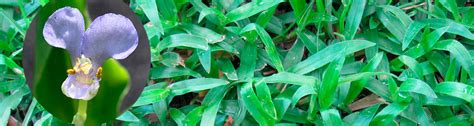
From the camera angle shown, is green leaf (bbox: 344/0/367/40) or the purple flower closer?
the purple flower

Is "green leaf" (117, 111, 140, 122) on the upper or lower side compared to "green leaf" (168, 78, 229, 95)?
lower

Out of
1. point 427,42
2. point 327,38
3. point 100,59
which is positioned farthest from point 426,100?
point 100,59

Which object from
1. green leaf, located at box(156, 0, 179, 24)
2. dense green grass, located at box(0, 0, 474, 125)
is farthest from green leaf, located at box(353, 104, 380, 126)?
green leaf, located at box(156, 0, 179, 24)

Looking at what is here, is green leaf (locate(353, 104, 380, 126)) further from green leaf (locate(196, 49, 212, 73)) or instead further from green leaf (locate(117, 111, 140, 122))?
green leaf (locate(117, 111, 140, 122))

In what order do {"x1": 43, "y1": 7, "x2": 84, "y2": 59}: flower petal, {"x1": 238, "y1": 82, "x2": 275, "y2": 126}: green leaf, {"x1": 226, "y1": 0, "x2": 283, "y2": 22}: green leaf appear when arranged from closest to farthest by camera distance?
{"x1": 43, "y1": 7, "x2": 84, "y2": 59}: flower petal → {"x1": 238, "y1": 82, "x2": 275, "y2": 126}: green leaf → {"x1": 226, "y1": 0, "x2": 283, "y2": 22}: green leaf

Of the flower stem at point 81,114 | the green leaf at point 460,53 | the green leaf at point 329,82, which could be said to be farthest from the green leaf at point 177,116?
the green leaf at point 460,53

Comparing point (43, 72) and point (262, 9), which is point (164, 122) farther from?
point (43, 72)

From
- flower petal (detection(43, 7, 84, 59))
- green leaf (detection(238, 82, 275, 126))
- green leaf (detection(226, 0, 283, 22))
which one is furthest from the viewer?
green leaf (detection(226, 0, 283, 22))
